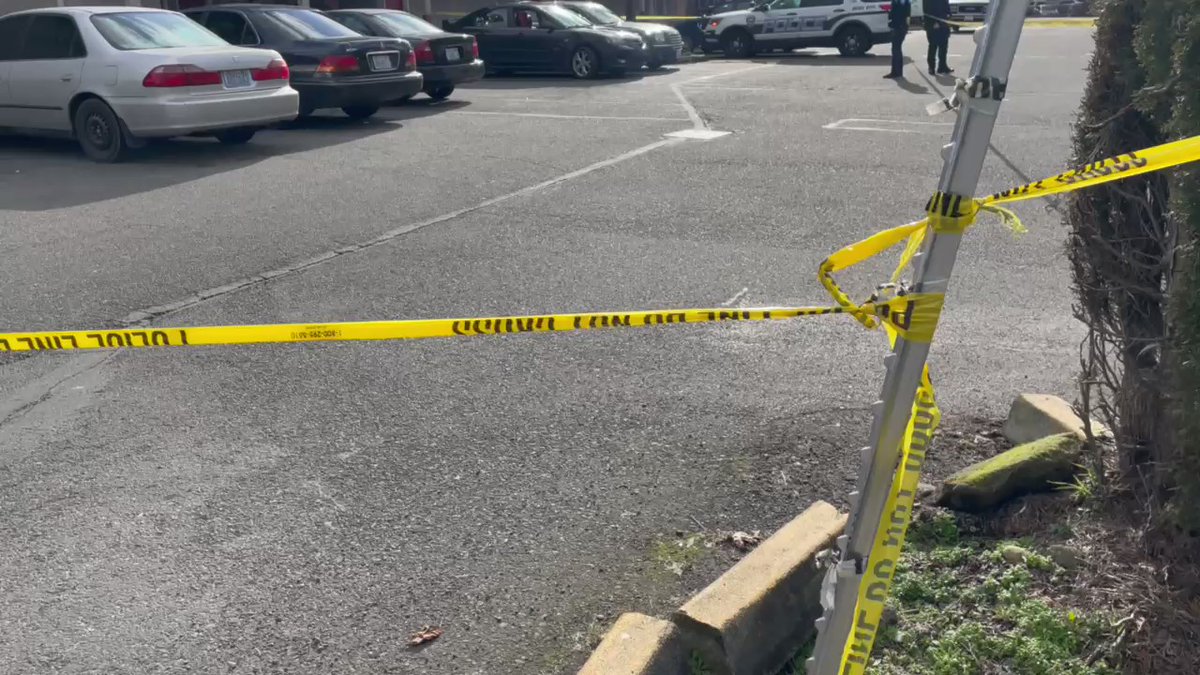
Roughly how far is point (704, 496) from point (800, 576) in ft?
2.79

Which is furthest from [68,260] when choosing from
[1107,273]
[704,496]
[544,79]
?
[544,79]

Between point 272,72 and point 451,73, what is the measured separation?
521cm

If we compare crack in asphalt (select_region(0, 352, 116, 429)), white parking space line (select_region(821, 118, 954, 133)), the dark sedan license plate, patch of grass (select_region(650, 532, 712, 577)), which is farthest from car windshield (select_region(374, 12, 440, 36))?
patch of grass (select_region(650, 532, 712, 577))

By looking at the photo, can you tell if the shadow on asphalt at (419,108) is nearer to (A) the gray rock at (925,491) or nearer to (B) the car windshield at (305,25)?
(B) the car windshield at (305,25)

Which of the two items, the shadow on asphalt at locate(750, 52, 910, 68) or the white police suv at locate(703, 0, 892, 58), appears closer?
the shadow on asphalt at locate(750, 52, 910, 68)

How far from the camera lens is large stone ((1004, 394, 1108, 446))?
4.19 meters

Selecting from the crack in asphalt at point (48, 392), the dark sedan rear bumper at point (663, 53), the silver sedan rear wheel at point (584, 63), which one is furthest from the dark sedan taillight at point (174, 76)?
the dark sedan rear bumper at point (663, 53)

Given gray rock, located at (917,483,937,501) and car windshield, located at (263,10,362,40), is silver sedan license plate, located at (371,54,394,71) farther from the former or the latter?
gray rock, located at (917,483,937,501)

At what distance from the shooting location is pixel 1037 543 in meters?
3.59

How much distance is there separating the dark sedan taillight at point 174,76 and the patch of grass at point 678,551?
932cm

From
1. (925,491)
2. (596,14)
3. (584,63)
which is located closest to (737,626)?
(925,491)

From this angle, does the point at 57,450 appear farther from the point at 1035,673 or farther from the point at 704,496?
the point at 1035,673

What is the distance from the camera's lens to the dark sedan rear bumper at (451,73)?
17.2m

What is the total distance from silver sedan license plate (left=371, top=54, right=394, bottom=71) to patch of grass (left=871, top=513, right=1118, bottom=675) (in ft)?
40.9
